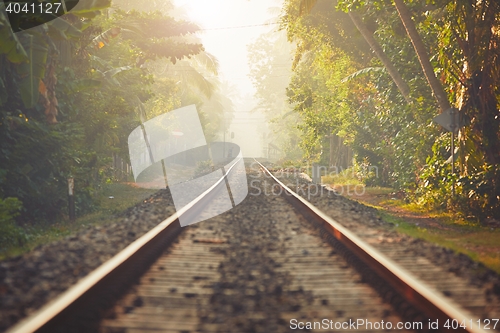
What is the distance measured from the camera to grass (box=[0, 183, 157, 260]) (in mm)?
8023

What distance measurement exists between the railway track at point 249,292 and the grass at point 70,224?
2285 mm

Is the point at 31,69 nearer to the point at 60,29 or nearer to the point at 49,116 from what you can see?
the point at 60,29

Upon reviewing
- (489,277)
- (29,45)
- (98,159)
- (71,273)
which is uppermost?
(29,45)

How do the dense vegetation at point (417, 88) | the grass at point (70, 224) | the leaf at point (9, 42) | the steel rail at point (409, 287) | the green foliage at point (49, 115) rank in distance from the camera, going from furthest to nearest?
1. the dense vegetation at point (417, 88)
2. the green foliage at point (49, 115)
3. the leaf at point (9, 42)
4. the grass at point (70, 224)
5. the steel rail at point (409, 287)

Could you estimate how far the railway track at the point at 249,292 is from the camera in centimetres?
373

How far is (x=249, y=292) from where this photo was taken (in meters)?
4.61

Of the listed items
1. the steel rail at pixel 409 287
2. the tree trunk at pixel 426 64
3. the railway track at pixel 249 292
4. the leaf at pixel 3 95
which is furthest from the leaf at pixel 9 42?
the tree trunk at pixel 426 64

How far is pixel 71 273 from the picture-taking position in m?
5.12

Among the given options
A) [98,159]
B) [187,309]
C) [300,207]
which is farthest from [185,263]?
[98,159]

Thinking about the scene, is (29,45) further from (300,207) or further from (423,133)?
(423,133)

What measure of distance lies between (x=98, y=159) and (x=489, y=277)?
42.8 feet

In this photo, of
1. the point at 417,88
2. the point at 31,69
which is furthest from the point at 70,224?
the point at 417,88

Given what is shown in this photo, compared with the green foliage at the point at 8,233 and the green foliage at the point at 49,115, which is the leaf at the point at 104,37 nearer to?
the green foliage at the point at 49,115

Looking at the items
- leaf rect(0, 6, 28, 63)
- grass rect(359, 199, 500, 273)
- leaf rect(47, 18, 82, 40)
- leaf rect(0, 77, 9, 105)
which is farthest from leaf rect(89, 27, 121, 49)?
grass rect(359, 199, 500, 273)
